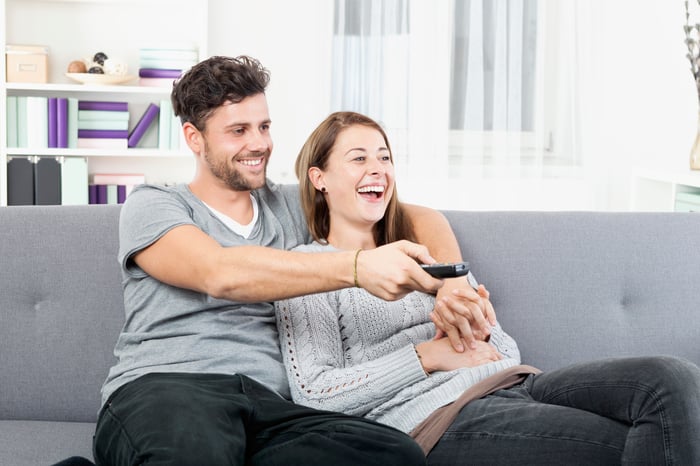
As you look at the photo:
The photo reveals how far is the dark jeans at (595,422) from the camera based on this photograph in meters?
1.52

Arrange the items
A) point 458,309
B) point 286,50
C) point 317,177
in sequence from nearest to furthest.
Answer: point 458,309, point 317,177, point 286,50

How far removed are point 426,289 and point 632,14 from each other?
3536 mm

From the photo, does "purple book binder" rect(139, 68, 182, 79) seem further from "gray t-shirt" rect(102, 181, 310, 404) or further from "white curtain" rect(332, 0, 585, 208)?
"gray t-shirt" rect(102, 181, 310, 404)

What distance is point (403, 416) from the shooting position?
177 centimetres

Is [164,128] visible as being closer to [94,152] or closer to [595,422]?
[94,152]

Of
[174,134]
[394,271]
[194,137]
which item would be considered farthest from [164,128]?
[394,271]

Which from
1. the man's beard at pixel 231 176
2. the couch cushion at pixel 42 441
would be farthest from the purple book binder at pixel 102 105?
the couch cushion at pixel 42 441

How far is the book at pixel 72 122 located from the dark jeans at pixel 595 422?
117 inches

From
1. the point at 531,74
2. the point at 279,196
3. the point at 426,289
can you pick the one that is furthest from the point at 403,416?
the point at 531,74

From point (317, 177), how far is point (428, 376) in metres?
0.58

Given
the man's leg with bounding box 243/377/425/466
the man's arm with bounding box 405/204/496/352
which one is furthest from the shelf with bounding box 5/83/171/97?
the man's leg with bounding box 243/377/425/466

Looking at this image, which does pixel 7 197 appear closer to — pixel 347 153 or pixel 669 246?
pixel 347 153

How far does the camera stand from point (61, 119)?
13.6 feet

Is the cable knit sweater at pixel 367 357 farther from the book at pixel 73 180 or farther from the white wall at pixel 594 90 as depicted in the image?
the white wall at pixel 594 90
